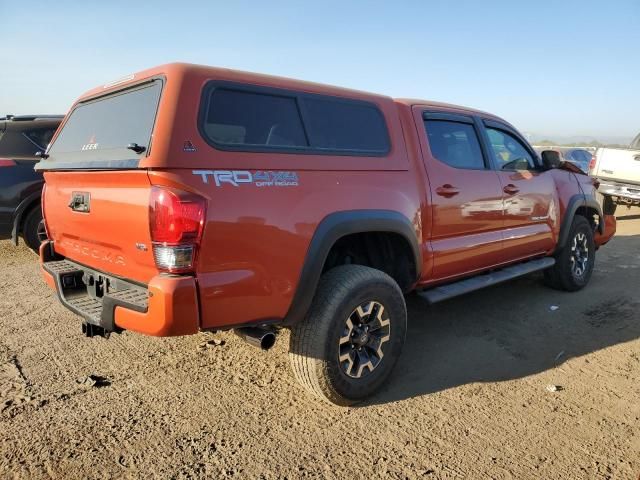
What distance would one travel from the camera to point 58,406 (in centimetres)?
293

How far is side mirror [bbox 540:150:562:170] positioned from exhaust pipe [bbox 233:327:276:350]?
135 inches

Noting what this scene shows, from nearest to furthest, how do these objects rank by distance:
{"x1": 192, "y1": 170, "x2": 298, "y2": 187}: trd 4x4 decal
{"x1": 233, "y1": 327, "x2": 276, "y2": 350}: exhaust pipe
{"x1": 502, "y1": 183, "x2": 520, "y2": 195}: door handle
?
{"x1": 192, "y1": 170, "x2": 298, "y2": 187}: trd 4x4 decal, {"x1": 233, "y1": 327, "x2": 276, "y2": 350}: exhaust pipe, {"x1": 502, "y1": 183, "x2": 520, "y2": 195}: door handle

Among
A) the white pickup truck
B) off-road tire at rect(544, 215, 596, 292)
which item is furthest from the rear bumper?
the white pickup truck

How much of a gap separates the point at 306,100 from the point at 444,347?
225 centimetres

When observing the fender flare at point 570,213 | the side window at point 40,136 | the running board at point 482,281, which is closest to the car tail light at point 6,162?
the side window at point 40,136

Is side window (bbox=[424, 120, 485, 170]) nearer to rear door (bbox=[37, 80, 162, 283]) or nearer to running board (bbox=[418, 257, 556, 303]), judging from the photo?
running board (bbox=[418, 257, 556, 303])

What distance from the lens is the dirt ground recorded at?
2.46 meters

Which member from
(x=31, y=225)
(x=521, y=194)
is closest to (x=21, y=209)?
(x=31, y=225)

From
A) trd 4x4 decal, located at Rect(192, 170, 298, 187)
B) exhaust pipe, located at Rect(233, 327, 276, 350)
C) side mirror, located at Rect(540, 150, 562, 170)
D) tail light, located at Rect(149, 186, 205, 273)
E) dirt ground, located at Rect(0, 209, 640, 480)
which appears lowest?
dirt ground, located at Rect(0, 209, 640, 480)

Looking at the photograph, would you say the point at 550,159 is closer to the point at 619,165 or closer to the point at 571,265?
the point at 571,265

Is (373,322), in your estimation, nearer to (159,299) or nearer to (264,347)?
(264,347)

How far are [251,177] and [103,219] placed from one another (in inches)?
36.8

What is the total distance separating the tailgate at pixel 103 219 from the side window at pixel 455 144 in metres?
2.25

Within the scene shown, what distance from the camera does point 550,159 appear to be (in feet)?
15.6
